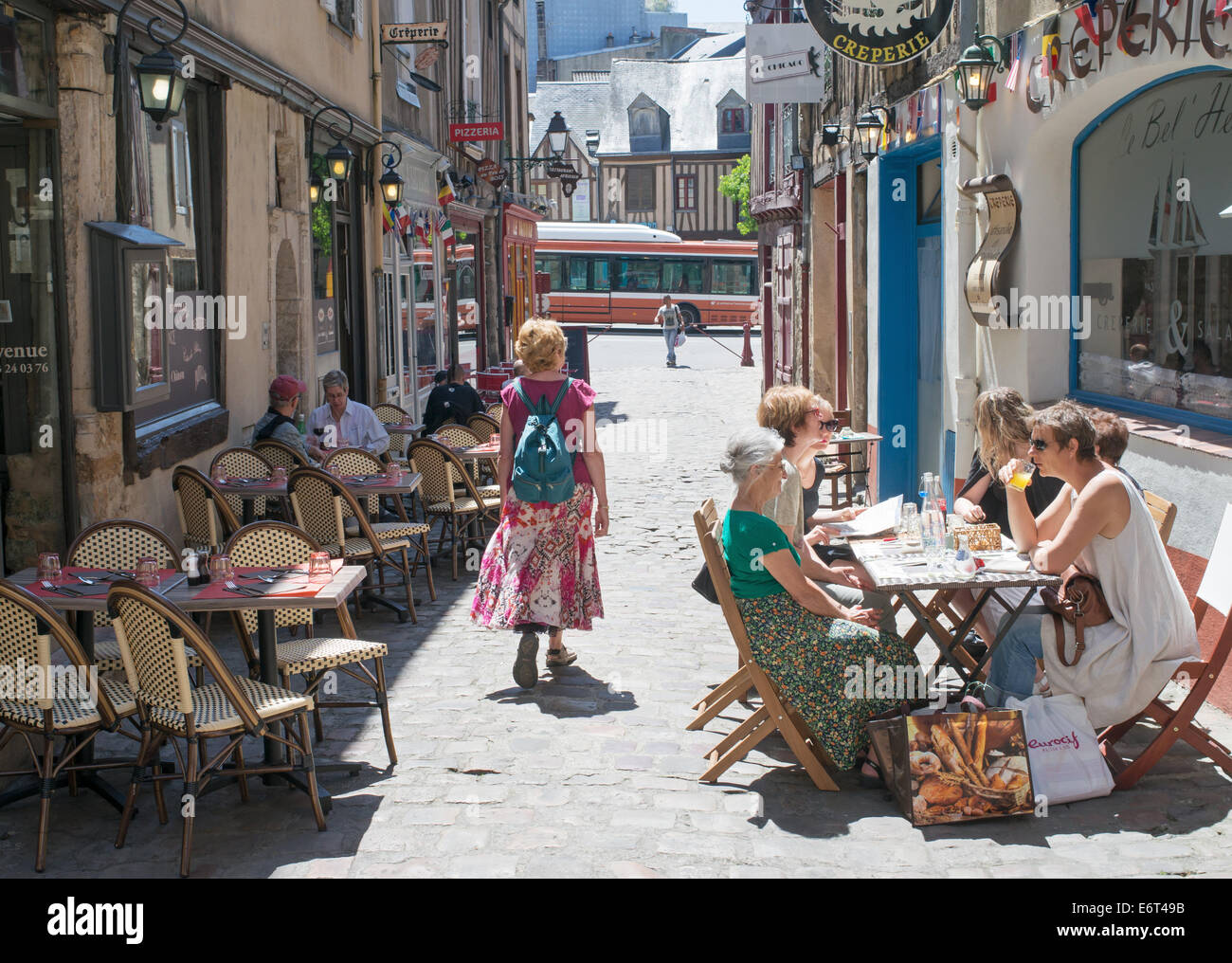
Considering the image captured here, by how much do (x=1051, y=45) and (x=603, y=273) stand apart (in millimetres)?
34143

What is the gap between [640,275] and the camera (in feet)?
135

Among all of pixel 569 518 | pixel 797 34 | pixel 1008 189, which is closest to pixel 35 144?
pixel 569 518

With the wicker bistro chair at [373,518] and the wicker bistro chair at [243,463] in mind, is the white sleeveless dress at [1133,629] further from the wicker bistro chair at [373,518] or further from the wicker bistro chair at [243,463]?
the wicker bistro chair at [243,463]

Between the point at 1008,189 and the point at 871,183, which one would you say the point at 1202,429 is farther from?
the point at 871,183

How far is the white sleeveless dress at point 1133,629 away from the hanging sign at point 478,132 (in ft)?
48.7

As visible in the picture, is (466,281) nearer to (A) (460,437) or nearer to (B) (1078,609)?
(A) (460,437)

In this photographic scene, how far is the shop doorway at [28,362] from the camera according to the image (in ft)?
22.4

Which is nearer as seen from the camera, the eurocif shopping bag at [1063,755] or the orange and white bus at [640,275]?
the eurocif shopping bag at [1063,755]

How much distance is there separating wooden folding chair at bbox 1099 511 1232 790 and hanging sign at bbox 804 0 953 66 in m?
4.84

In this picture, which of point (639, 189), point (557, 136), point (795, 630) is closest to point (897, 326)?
point (795, 630)

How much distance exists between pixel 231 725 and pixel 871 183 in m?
8.78

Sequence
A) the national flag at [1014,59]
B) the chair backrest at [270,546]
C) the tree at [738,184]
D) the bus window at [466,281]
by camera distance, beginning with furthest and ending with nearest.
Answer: the tree at [738,184] → the bus window at [466,281] → the national flag at [1014,59] → the chair backrest at [270,546]

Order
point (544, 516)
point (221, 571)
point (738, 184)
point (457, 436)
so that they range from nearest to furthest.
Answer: point (221, 571), point (544, 516), point (457, 436), point (738, 184)

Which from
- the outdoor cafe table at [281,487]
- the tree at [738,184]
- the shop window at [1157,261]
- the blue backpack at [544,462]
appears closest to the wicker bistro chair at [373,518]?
the outdoor cafe table at [281,487]
